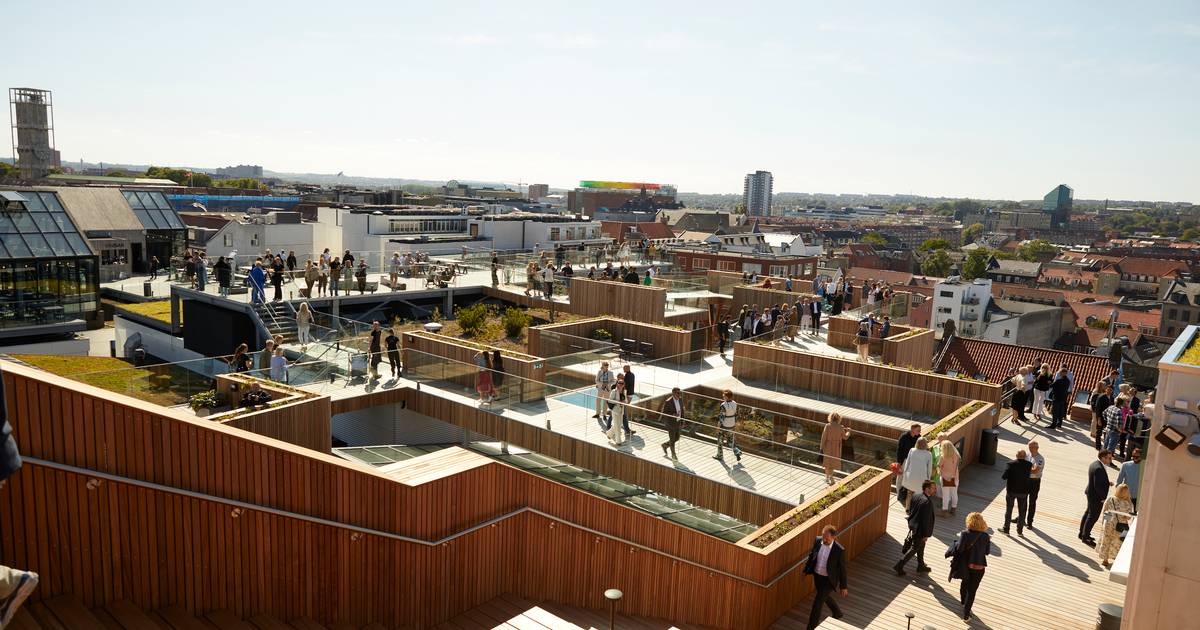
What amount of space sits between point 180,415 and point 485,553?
392 cm

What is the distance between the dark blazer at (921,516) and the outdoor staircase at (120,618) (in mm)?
6887

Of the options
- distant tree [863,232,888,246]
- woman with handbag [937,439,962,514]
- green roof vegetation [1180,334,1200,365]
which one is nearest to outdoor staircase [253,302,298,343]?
woman with handbag [937,439,962,514]

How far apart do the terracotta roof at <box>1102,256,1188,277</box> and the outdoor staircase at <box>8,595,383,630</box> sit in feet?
389

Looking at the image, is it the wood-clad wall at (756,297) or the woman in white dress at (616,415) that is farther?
the wood-clad wall at (756,297)

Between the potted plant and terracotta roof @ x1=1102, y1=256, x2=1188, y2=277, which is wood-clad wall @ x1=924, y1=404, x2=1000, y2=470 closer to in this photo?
the potted plant

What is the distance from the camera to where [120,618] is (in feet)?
23.0

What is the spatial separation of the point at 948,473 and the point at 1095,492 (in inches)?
68.7

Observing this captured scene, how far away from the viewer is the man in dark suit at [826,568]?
8.24m

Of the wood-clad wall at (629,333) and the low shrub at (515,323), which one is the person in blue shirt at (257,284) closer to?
the low shrub at (515,323)

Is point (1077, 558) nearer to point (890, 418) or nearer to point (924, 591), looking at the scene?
point (924, 591)

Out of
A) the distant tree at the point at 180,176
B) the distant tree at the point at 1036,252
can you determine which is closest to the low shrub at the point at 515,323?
the distant tree at the point at 180,176

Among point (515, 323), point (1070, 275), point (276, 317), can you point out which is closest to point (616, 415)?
point (515, 323)

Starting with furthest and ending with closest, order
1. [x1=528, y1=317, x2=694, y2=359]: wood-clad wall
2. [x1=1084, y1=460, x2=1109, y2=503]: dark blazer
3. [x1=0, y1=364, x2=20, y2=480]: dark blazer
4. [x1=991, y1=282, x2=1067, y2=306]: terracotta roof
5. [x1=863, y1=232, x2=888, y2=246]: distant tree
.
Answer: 1. [x1=863, y1=232, x2=888, y2=246]: distant tree
2. [x1=991, y1=282, x2=1067, y2=306]: terracotta roof
3. [x1=528, y1=317, x2=694, y2=359]: wood-clad wall
4. [x1=1084, y1=460, x2=1109, y2=503]: dark blazer
5. [x1=0, y1=364, x2=20, y2=480]: dark blazer

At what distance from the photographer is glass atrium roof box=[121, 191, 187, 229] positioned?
43906mm
